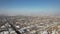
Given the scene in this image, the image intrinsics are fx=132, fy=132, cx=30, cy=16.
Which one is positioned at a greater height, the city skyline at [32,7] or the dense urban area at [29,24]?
the city skyline at [32,7]

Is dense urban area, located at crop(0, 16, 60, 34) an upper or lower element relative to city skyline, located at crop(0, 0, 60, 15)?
lower

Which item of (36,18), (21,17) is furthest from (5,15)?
(36,18)

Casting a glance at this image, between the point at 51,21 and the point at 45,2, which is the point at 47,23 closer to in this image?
the point at 51,21

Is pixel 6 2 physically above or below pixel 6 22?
above

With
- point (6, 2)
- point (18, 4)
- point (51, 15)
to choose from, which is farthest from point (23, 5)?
point (51, 15)

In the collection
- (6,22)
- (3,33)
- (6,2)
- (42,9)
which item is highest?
(6,2)

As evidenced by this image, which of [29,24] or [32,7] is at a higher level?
[32,7]
